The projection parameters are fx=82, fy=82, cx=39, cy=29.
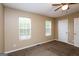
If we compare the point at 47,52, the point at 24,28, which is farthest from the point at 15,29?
the point at 47,52

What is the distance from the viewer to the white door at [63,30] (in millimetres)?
5196

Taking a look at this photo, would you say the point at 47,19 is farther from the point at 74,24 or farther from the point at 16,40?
the point at 16,40

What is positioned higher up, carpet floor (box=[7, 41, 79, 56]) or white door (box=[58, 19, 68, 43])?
white door (box=[58, 19, 68, 43])

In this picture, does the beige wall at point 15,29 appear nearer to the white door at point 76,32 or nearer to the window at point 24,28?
the window at point 24,28

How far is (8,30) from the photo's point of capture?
3.17 metres

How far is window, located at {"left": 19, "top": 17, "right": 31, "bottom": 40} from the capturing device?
12.0ft

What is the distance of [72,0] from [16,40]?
3.15 m

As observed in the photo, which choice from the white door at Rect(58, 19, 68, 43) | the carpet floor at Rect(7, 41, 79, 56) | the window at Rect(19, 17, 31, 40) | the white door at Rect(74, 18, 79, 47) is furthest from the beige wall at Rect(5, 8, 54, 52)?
the white door at Rect(74, 18, 79, 47)

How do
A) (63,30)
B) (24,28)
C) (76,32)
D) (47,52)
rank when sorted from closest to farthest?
1. (47,52)
2. (24,28)
3. (76,32)
4. (63,30)

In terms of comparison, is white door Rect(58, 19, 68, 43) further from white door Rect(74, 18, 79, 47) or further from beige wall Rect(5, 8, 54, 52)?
beige wall Rect(5, 8, 54, 52)

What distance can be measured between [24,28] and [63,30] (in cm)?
285

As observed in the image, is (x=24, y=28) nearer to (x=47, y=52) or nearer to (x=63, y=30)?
(x=47, y=52)

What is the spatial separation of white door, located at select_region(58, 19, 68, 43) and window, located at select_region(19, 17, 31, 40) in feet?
8.03

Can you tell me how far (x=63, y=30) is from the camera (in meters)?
5.48
